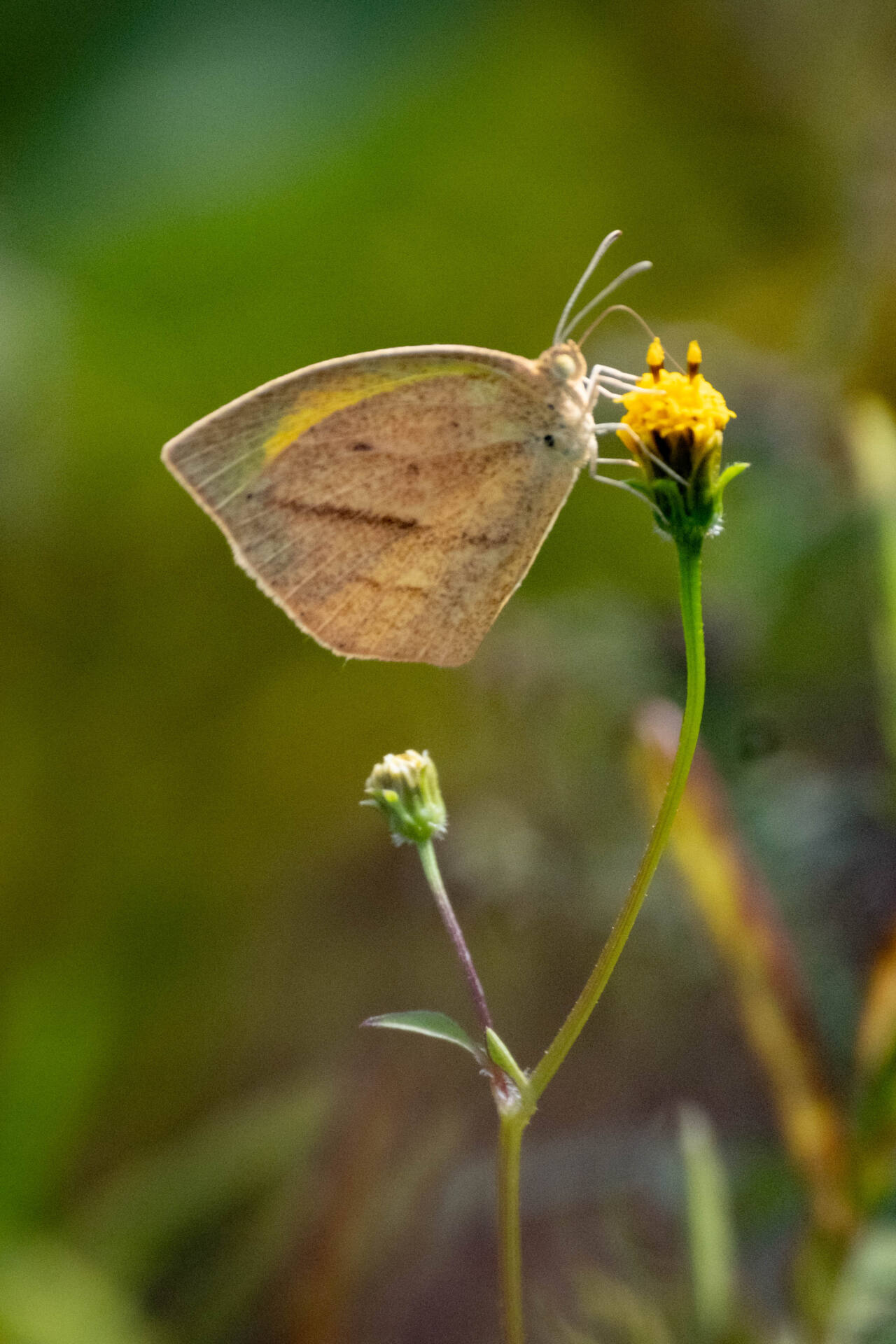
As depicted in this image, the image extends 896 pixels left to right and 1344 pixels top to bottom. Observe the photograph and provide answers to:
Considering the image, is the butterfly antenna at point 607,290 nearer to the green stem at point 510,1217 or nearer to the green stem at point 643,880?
the green stem at point 643,880

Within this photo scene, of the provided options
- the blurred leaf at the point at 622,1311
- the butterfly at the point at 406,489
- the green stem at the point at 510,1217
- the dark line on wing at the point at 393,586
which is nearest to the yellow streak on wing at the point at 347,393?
the butterfly at the point at 406,489

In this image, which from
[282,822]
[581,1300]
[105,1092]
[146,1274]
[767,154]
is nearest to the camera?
[581,1300]

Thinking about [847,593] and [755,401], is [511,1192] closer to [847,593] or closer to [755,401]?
[847,593]

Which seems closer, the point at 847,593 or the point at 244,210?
the point at 847,593

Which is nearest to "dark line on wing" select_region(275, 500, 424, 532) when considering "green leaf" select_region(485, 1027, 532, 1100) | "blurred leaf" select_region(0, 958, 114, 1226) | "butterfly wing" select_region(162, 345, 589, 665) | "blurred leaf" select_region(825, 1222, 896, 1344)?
"butterfly wing" select_region(162, 345, 589, 665)

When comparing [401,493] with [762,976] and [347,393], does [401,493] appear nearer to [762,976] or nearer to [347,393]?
[347,393]

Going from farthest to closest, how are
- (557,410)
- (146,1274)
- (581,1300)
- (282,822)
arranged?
1. (282,822)
2. (146,1274)
3. (581,1300)
4. (557,410)

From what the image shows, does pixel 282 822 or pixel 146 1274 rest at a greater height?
pixel 282 822

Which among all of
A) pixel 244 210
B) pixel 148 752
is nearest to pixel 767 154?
pixel 244 210

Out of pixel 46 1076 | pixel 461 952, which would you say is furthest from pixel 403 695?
pixel 461 952
